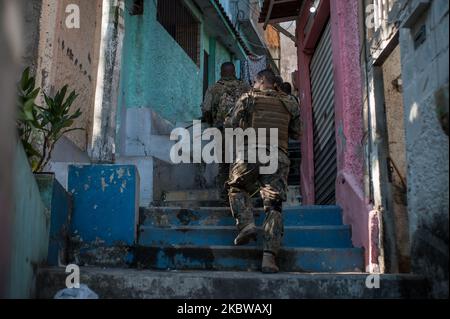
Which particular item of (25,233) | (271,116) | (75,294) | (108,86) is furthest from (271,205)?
(108,86)

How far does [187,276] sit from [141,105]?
5.61m

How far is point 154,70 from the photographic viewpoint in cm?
963

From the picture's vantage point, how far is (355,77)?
585 centimetres

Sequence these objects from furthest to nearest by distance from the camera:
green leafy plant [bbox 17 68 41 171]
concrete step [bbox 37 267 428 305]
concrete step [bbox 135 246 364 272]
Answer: concrete step [bbox 135 246 364 272], green leafy plant [bbox 17 68 41 171], concrete step [bbox 37 267 428 305]

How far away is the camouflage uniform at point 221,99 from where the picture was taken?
23.5 feet

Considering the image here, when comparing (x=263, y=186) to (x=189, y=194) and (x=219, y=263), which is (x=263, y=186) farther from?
(x=189, y=194)

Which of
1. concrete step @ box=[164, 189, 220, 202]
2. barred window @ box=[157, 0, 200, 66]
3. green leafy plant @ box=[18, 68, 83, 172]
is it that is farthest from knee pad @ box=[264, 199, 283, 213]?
barred window @ box=[157, 0, 200, 66]

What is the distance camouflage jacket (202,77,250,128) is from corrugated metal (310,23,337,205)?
1.09 m

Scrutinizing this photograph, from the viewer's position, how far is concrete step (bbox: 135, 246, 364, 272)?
4.84 meters

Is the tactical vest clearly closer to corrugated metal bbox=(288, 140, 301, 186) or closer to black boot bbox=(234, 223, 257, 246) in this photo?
black boot bbox=(234, 223, 257, 246)

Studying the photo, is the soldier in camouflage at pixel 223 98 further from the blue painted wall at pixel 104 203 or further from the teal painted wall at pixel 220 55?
the teal painted wall at pixel 220 55

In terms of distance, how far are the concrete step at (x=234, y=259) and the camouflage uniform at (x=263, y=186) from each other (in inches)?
10.7
